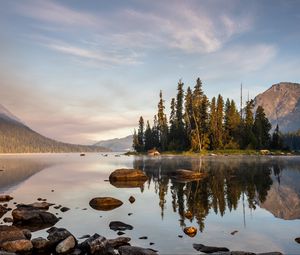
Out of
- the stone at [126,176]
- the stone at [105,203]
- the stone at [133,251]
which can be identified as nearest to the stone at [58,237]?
the stone at [133,251]

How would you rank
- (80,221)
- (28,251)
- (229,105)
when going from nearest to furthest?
1. (28,251)
2. (80,221)
3. (229,105)

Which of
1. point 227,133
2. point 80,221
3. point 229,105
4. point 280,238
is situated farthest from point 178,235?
point 229,105

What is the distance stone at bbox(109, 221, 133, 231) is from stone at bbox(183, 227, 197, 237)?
2748mm

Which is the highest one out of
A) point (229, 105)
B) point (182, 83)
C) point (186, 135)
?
point (182, 83)

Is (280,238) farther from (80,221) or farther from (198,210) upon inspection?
(80,221)

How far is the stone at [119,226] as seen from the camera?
15837mm

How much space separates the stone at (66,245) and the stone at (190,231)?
5.09m

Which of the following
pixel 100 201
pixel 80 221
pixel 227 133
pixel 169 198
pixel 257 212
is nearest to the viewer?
pixel 80 221

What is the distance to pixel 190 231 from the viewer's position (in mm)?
14797

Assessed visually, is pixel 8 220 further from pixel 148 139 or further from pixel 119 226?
pixel 148 139

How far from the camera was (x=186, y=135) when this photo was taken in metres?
114

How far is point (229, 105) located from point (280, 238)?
111m

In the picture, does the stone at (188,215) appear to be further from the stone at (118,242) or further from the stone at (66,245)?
the stone at (66,245)

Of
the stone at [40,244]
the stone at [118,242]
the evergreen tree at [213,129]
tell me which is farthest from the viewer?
the evergreen tree at [213,129]
